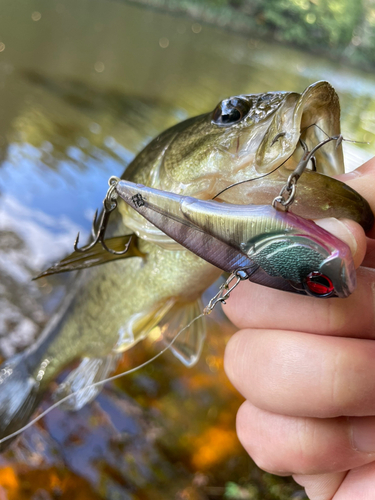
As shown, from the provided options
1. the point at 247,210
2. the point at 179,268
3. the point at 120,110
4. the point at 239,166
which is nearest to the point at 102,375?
the point at 179,268

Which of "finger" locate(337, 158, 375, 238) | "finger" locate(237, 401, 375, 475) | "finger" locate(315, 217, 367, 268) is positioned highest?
"finger" locate(315, 217, 367, 268)

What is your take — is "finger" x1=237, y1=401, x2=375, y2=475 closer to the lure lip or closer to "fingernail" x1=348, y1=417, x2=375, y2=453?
"fingernail" x1=348, y1=417, x2=375, y2=453

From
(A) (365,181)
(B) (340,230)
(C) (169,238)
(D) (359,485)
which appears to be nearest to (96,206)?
(C) (169,238)

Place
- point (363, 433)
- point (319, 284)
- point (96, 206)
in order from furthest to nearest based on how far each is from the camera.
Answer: point (96, 206) → point (363, 433) → point (319, 284)

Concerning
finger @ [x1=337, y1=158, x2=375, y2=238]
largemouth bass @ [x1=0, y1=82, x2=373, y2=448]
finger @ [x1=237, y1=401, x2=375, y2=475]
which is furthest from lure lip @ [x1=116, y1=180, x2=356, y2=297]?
finger @ [x1=237, y1=401, x2=375, y2=475]

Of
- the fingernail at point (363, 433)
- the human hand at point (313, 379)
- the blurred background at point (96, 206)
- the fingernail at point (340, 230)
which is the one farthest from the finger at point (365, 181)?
the blurred background at point (96, 206)

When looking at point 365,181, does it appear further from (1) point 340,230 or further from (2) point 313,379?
(2) point 313,379

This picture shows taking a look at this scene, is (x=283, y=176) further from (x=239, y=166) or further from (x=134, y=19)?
(x=134, y=19)
